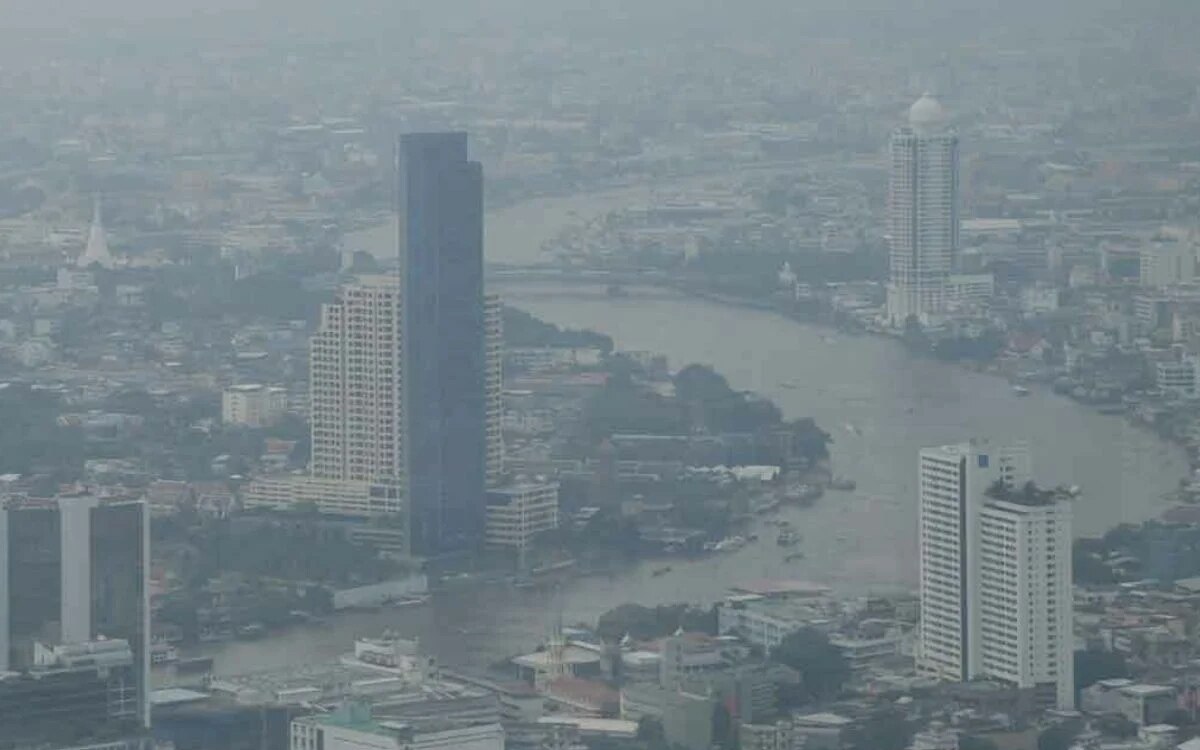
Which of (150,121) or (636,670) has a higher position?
(150,121)

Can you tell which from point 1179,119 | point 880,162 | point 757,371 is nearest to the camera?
point 1179,119

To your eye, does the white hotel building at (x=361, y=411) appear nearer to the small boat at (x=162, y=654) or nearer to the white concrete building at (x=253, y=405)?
the white concrete building at (x=253, y=405)

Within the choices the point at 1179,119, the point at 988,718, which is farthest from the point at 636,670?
the point at 1179,119

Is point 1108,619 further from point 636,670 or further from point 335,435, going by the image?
point 335,435

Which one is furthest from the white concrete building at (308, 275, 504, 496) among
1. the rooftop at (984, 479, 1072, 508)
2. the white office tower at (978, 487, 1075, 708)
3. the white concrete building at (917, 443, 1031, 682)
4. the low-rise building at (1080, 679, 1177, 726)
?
the low-rise building at (1080, 679, 1177, 726)

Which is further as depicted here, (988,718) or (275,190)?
(275,190)

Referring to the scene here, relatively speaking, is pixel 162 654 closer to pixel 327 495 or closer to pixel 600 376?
pixel 327 495

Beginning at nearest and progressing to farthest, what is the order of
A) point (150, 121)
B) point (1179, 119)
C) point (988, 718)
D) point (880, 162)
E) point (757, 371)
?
point (988, 718) → point (1179, 119) → point (757, 371) → point (880, 162) → point (150, 121)
